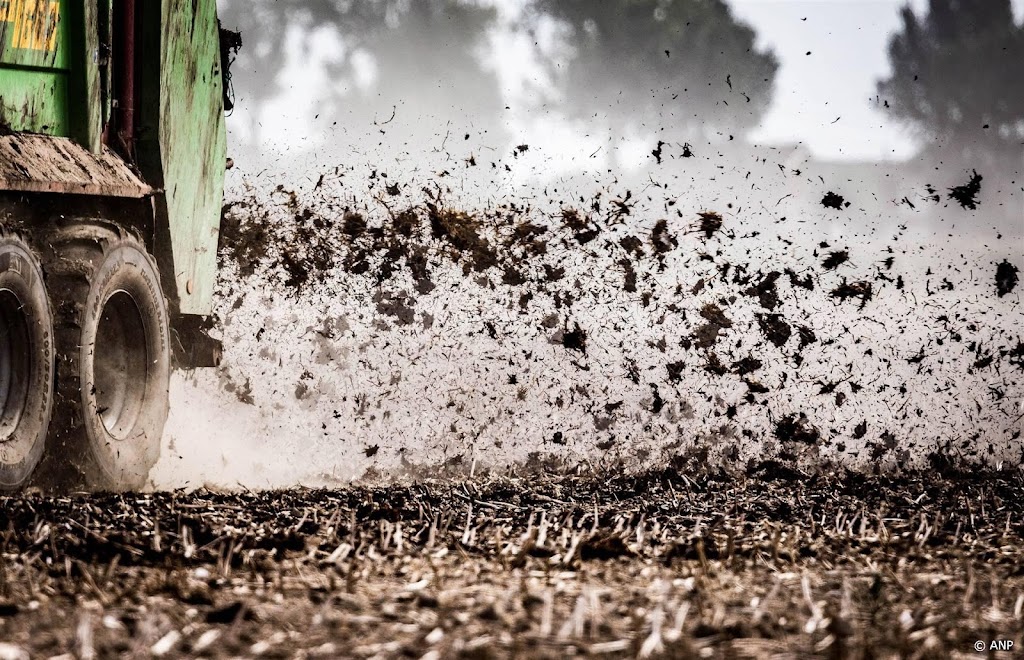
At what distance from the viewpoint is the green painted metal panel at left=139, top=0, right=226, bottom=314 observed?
4586 mm

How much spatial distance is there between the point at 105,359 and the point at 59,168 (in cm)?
111

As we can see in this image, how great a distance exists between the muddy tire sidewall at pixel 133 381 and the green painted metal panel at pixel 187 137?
340 mm

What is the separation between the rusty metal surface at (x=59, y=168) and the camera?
135 inches

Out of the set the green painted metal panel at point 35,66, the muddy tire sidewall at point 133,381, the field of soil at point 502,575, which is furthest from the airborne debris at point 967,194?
the green painted metal panel at point 35,66

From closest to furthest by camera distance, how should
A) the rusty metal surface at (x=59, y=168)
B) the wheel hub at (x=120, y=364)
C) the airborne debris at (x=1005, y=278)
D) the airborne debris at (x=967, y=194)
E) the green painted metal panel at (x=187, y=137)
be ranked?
1. the rusty metal surface at (x=59, y=168)
2. the wheel hub at (x=120, y=364)
3. the green painted metal panel at (x=187, y=137)
4. the airborne debris at (x=1005, y=278)
5. the airborne debris at (x=967, y=194)

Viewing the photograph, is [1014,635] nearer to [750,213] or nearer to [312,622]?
[312,622]

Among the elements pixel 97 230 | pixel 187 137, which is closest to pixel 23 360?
pixel 97 230

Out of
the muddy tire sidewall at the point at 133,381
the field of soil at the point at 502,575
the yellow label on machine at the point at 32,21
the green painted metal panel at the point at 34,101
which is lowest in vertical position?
the field of soil at the point at 502,575

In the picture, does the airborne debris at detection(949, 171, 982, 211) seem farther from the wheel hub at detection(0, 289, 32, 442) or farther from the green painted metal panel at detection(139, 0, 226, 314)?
the wheel hub at detection(0, 289, 32, 442)

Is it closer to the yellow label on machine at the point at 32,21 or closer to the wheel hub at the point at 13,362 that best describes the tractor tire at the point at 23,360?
the wheel hub at the point at 13,362

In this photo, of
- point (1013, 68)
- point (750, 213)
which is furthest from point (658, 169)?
point (1013, 68)

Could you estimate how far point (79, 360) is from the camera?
393 centimetres

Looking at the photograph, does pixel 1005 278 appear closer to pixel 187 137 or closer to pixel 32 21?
pixel 187 137

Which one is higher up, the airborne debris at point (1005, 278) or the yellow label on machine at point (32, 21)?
the yellow label on machine at point (32, 21)
